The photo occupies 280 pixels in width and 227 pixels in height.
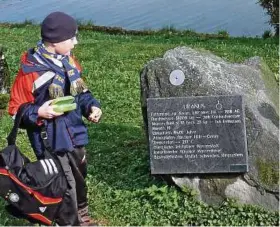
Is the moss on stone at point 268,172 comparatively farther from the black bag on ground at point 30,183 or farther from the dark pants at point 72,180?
the black bag on ground at point 30,183

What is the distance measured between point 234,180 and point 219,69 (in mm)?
930

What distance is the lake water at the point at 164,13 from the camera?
744 inches

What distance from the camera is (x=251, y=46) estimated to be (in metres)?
12.3

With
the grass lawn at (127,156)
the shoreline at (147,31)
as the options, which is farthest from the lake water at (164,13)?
the grass lawn at (127,156)

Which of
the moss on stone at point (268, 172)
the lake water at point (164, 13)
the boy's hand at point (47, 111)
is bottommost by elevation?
the moss on stone at point (268, 172)

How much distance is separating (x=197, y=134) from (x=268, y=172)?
2.12 feet

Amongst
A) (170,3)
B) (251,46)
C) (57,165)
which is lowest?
(57,165)

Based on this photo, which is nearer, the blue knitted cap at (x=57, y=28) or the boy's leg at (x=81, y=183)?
the blue knitted cap at (x=57, y=28)

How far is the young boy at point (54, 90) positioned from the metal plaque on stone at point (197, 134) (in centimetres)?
69

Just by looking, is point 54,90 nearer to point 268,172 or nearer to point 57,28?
point 57,28

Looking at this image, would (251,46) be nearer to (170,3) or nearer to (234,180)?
(234,180)

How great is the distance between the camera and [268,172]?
5.18 metres

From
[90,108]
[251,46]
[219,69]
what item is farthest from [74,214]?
[251,46]

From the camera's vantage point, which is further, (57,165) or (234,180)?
(234,180)
